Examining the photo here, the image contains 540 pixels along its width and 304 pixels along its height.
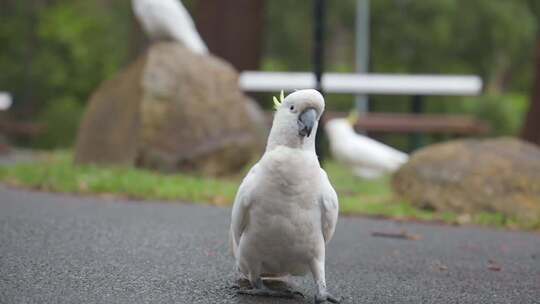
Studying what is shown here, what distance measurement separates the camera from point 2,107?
1805cm

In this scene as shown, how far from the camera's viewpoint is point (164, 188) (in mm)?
8219

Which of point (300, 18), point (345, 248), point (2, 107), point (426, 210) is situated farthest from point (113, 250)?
point (300, 18)

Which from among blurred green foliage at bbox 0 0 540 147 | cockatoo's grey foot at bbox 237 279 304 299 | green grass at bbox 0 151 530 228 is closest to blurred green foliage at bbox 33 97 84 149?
blurred green foliage at bbox 0 0 540 147

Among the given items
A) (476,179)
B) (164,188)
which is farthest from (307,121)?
(164,188)

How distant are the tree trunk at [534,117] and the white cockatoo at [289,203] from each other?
8.46 meters

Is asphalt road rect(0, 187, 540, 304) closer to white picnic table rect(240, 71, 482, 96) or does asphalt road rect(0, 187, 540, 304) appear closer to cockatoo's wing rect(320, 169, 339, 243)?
cockatoo's wing rect(320, 169, 339, 243)

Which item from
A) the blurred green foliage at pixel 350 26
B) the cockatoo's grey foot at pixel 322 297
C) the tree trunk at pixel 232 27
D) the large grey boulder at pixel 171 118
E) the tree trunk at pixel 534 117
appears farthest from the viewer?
the blurred green foliage at pixel 350 26

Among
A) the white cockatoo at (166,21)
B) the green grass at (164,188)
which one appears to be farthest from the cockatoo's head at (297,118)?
the white cockatoo at (166,21)

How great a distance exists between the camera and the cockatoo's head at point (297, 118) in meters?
3.69

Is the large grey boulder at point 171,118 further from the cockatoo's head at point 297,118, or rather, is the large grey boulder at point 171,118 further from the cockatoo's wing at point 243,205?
the cockatoo's head at point 297,118

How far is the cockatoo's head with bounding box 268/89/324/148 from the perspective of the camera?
369cm

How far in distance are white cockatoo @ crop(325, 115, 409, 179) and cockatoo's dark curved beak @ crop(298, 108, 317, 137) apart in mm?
6539

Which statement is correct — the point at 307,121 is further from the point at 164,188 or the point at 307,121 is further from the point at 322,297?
the point at 164,188

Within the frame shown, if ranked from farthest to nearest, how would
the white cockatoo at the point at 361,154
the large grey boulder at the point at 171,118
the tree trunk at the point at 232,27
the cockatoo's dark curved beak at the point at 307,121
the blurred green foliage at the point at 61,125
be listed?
the blurred green foliage at the point at 61,125 → the tree trunk at the point at 232,27 → the white cockatoo at the point at 361,154 → the large grey boulder at the point at 171,118 → the cockatoo's dark curved beak at the point at 307,121
